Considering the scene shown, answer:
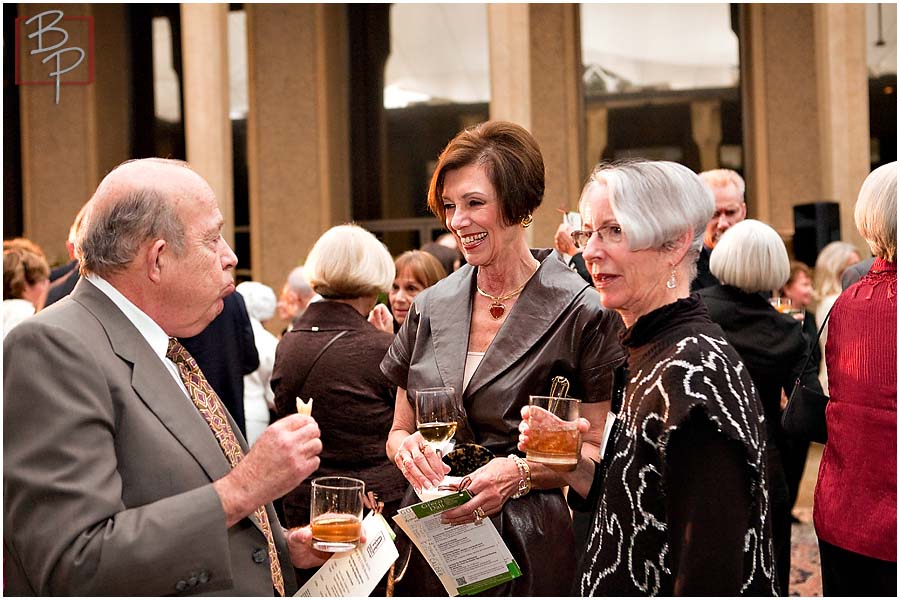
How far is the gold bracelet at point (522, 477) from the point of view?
253 centimetres

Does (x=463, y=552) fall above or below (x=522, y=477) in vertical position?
below

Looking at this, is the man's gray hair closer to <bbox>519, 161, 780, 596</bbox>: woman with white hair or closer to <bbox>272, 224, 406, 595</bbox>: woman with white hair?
<bbox>519, 161, 780, 596</bbox>: woman with white hair

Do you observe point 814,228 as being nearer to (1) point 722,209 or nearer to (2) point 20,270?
(1) point 722,209

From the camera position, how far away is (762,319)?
4.30m

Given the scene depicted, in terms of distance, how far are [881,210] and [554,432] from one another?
1208 mm

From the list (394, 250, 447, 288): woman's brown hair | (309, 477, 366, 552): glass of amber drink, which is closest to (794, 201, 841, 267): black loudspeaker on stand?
(394, 250, 447, 288): woman's brown hair

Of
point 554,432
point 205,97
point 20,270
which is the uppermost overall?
point 205,97

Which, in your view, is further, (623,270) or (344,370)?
(344,370)

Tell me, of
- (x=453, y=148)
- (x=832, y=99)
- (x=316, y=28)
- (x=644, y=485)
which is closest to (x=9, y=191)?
(x=316, y=28)

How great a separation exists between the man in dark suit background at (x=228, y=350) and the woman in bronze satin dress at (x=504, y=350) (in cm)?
200

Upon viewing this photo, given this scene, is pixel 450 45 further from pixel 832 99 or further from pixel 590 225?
pixel 590 225

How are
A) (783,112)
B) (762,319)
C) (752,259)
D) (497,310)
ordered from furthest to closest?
(783,112) < (762,319) < (752,259) < (497,310)

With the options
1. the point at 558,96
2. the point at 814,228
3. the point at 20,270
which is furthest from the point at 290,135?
the point at 20,270

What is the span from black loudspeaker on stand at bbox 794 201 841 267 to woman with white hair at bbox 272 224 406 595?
22.3ft
